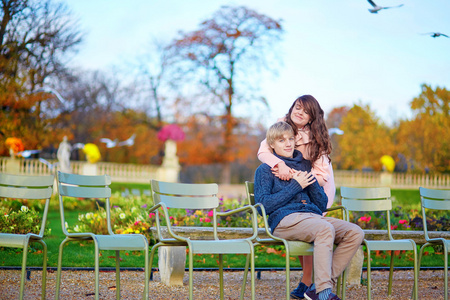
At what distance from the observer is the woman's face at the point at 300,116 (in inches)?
160

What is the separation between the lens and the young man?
340 centimetres

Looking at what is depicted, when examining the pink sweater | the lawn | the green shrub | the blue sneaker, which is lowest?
the lawn

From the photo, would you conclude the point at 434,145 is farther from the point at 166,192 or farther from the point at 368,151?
the point at 166,192

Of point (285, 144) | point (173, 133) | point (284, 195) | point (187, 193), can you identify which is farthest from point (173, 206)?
point (173, 133)

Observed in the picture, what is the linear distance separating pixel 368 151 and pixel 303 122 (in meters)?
26.3

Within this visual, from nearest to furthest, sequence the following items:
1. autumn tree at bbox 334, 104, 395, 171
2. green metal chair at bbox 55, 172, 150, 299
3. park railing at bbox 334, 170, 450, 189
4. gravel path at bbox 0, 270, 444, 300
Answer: green metal chair at bbox 55, 172, 150, 299
gravel path at bbox 0, 270, 444, 300
park railing at bbox 334, 170, 450, 189
autumn tree at bbox 334, 104, 395, 171

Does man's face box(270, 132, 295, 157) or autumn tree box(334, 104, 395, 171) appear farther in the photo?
autumn tree box(334, 104, 395, 171)

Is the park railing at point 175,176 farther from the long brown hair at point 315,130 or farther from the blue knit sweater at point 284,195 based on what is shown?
the blue knit sweater at point 284,195

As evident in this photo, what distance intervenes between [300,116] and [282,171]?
58 centimetres

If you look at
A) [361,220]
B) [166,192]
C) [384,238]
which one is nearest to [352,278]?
[384,238]

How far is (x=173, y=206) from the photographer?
12.8ft

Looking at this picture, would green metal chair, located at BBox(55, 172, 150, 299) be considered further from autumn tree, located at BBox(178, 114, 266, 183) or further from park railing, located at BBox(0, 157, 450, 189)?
autumn tree, located at BBox(178, 114, 266, 183)

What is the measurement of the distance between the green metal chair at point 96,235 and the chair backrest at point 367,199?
190 centimetres

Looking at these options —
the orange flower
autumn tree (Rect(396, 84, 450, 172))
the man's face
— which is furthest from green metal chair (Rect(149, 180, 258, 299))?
autumn tree (Rect(396, 84, 450, 172))
